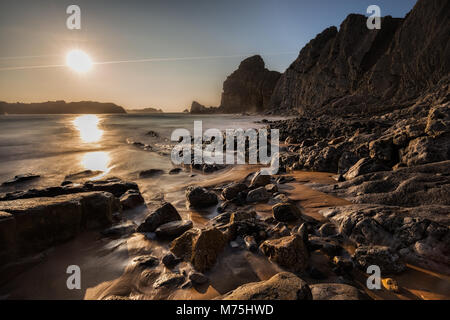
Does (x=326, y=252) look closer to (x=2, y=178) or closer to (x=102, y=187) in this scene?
(x=102, y=187)

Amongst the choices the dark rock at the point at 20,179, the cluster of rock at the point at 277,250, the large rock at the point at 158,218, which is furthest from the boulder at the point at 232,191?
the dark rock at the point at 20,179

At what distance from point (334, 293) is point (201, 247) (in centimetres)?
143

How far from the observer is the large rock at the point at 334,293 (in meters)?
1.71

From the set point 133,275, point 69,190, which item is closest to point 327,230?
point 133,275

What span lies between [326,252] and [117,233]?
10.1 ft

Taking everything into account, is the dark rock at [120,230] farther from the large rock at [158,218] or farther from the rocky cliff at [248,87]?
the rocky cliff at [248,87]

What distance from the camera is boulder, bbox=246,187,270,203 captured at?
4.43 meters

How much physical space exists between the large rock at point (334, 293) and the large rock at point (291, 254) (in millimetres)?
514

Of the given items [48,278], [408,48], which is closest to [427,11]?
[408,48]

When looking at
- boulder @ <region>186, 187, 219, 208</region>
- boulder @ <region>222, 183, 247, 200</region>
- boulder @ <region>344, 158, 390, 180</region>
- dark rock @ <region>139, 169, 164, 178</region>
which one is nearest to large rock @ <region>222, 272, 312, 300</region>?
boulder @ <region>186, 187, 219, 208</region>

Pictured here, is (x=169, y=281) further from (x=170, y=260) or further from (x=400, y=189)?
(x=400, y=189)

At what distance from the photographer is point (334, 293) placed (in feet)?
5.74

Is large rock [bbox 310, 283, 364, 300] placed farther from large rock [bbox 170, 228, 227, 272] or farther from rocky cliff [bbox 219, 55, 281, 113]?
rocky cliff [bbox 219, 55, 281, 113]
